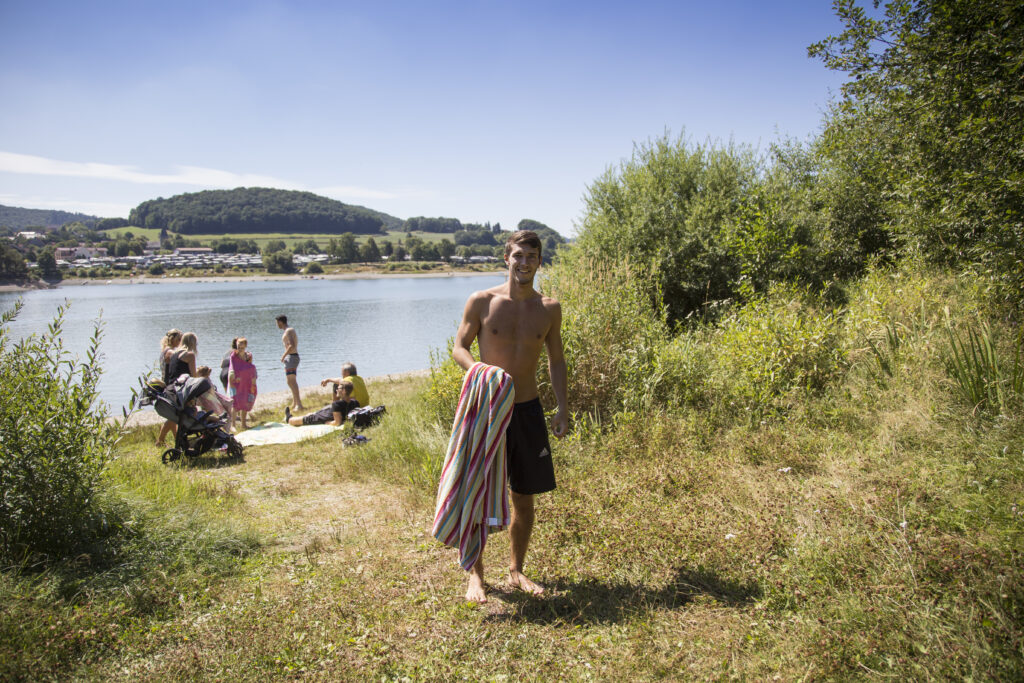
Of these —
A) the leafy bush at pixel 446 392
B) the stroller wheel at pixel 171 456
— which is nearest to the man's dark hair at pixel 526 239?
the leafy bush at pixel 446 392

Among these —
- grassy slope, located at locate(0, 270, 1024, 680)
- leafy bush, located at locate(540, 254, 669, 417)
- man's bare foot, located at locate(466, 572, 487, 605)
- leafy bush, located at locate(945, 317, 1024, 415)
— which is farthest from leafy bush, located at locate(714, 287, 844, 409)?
man's bare foot, located at locate(466, 572, 487, 605)

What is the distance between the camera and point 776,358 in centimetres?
724

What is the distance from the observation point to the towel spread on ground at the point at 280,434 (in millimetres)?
9445

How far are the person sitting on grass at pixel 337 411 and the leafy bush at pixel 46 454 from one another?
577 cm

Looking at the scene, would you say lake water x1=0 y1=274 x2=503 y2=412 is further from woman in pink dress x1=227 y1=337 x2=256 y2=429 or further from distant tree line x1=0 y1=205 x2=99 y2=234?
woman in pink dress x1=227 y1=337 x2=256 y2=429

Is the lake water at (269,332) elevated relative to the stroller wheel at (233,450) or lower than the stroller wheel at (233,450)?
lower

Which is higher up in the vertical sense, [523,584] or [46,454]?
[46,454]

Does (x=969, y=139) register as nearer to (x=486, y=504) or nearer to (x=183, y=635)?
(x=486, y=504)

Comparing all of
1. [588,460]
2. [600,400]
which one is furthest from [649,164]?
[588,460]

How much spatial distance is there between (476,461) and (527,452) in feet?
1.19

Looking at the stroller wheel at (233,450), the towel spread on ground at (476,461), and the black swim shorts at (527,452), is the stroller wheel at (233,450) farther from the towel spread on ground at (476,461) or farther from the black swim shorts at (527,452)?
the black swim shorts at (527,452)

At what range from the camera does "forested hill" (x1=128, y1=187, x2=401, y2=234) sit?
402 feet

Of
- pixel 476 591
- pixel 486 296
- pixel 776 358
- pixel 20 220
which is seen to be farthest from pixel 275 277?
pixel 476 591

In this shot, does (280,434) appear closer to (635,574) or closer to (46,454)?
(46,454)
